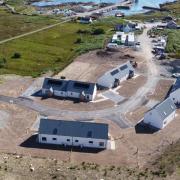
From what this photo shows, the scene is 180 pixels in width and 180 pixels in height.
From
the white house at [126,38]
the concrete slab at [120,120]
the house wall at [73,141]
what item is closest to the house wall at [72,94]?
the concrete slab at [120,120]

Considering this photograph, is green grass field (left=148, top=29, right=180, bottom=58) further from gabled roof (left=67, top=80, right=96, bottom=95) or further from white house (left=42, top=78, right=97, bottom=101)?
white house (left=42, top=78, right=97, bottom=101)

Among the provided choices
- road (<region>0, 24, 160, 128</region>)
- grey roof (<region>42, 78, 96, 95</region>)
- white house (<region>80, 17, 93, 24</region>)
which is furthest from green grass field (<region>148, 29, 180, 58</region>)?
grey roof (<region>42, 78, 96, 95</region>)

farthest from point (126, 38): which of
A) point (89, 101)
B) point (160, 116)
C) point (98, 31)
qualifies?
A: point (160, 116)

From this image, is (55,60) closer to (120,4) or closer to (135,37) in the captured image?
(135,37)

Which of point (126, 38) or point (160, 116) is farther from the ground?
point (160, 116)

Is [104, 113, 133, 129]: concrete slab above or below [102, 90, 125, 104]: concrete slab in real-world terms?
below

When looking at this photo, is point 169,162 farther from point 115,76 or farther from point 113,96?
point 115,76
